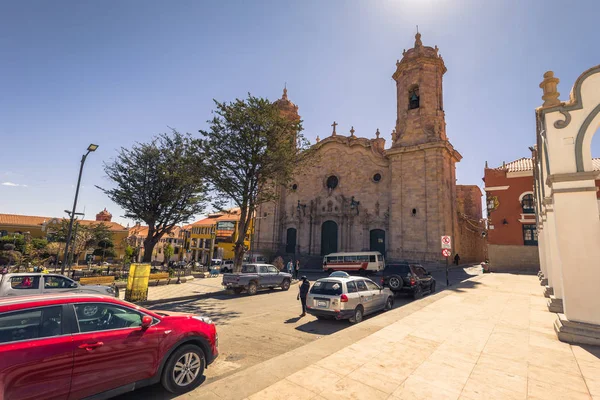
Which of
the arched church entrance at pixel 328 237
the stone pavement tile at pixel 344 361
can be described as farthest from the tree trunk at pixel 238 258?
the arched church entrance at pixel 328 237

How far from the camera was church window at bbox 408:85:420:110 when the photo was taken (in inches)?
1227

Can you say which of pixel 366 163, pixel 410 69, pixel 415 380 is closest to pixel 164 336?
pixel 415 380

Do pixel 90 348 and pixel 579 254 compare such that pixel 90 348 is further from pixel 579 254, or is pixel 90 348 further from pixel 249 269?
pixel 249 269

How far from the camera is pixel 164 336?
4.32m

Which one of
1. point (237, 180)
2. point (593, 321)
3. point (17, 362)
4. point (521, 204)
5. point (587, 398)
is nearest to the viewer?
point (17, 362)

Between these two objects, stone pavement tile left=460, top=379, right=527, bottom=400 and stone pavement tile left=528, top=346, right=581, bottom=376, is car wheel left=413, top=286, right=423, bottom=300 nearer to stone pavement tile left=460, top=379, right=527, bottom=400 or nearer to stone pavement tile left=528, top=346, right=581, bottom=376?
stone pavement tile left=528, top=346, right=581, bottom=376

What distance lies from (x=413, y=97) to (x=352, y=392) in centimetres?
3267

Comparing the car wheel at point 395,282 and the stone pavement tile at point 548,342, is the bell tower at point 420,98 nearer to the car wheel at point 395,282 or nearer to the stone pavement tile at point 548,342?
the car wheel at point 395,282

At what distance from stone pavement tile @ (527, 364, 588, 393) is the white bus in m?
20.0

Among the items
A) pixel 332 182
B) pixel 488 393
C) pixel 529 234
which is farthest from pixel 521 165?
pixel 488 393

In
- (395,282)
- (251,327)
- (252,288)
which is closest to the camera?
(251,327)

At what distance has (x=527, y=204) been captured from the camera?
26.3 meters

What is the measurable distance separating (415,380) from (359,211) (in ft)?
93.1

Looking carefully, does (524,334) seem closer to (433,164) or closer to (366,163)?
(433,164)
